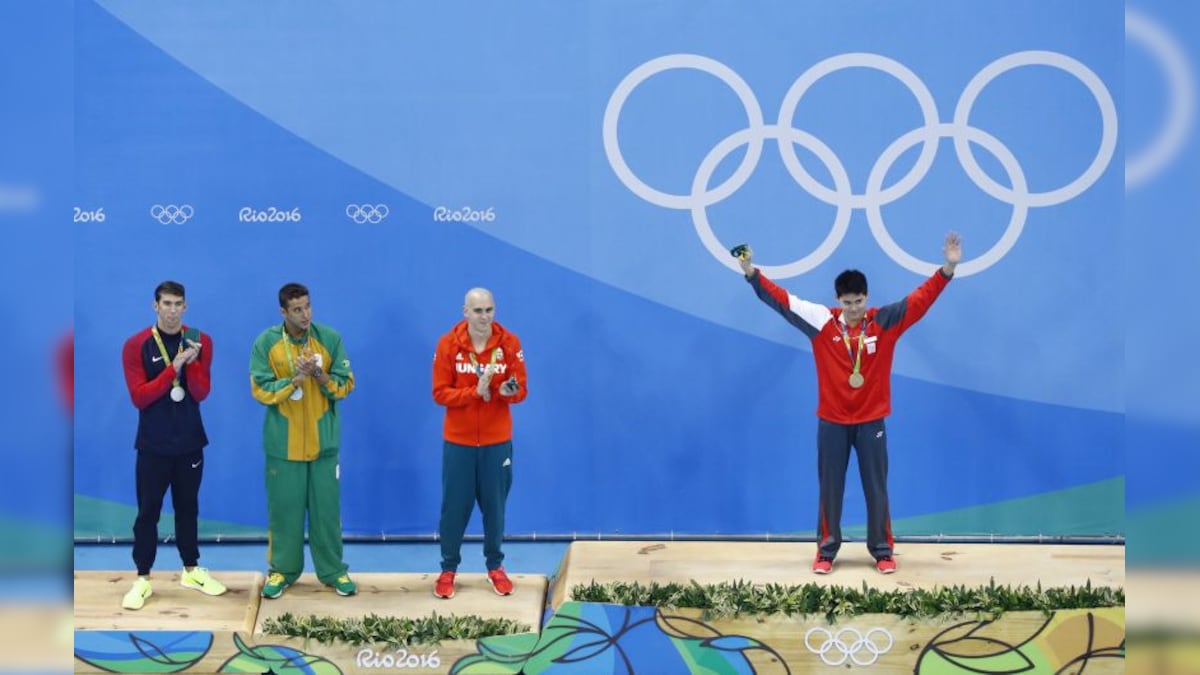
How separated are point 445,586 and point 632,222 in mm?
2337

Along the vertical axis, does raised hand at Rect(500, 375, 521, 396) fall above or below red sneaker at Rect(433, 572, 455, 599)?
above

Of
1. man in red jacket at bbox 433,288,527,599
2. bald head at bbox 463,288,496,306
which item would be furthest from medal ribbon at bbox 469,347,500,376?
bald head at bbox 463,288,496,306

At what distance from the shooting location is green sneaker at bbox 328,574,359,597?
6.56 meters

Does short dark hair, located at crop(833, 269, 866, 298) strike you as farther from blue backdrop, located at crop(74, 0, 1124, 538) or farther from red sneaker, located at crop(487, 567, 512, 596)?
red sneaker, located at crop(487, 567, 512, 596)

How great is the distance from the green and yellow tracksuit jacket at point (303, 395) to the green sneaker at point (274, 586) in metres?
0.64

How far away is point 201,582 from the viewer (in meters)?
6.54

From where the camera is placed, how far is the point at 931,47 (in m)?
7.29

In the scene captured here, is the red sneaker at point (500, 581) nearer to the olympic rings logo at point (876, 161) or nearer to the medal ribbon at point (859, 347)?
the medal ribbon at point (859, 347)

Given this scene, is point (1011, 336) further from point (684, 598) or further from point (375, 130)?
point (375, 130)

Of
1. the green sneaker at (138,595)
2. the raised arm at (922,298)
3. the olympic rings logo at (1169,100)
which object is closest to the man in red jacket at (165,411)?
the green sneaker at (138,595)

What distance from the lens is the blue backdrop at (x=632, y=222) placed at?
729cm

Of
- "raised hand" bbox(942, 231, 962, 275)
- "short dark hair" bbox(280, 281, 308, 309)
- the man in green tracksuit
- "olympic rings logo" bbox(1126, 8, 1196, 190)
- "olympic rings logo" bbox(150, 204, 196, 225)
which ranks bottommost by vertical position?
the man in green tracksuit

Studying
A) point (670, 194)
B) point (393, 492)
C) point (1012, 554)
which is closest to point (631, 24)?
point (670, 194)

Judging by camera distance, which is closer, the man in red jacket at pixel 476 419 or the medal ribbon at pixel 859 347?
the man in red jacket at pixel 476 419
